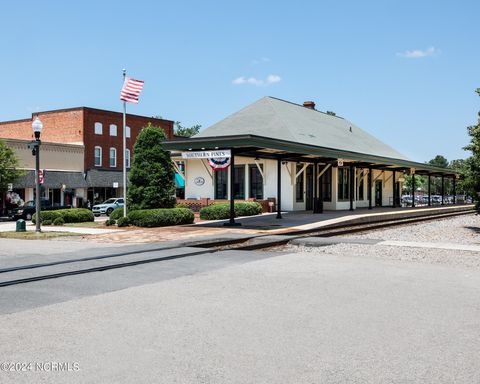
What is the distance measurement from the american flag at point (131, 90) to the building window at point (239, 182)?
36.7 ft

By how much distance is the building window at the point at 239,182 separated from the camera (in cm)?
3512

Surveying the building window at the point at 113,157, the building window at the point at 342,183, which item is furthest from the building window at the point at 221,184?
the building window at the point at 113,157

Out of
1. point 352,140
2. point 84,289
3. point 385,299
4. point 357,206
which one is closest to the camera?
point 385,299

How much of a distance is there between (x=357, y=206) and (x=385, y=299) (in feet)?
111

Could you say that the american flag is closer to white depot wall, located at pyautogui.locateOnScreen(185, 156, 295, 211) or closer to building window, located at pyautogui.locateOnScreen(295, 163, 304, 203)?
white depot wall, located at pyautogui.locateOnScreen(185, 156, 295, 211)

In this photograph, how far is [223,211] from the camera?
28.2 m

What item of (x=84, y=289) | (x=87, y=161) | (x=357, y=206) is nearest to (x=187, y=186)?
(x=357, y=206)

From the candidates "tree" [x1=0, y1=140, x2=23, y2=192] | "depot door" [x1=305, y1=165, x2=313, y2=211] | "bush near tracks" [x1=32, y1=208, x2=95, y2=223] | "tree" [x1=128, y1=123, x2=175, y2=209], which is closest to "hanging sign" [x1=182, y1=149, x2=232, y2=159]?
"tree" [x1=128, y1=123, x2=175, y2=209]

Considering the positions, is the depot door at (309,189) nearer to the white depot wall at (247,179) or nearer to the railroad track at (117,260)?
the white depot wall at (247,179)

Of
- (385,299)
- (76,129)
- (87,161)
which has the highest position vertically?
(76,129)

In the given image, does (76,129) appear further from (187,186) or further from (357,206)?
(357,206)

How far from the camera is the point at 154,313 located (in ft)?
22.9

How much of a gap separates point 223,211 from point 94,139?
26.9 m

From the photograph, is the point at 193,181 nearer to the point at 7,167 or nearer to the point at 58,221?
the point at 58,221
